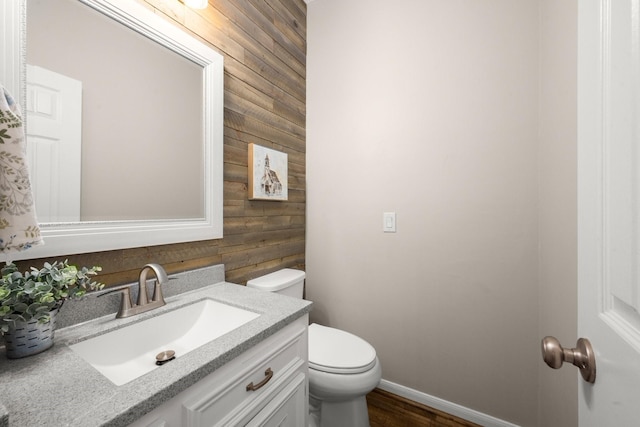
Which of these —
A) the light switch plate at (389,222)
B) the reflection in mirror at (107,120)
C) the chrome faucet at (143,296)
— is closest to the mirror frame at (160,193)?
the reflection in mirror at (107,120)

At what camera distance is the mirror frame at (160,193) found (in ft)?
2.31

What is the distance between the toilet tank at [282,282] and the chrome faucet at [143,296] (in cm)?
49

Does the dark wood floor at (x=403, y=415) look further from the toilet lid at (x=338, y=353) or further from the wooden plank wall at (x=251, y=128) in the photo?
the wooden plank wall at (x=251, y=128)

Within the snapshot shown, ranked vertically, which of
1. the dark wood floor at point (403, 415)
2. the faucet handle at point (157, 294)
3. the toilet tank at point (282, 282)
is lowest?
the dark wood floor at point (403, 415)

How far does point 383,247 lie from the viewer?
1626mm

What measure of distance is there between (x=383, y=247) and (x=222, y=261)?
0.94 meters

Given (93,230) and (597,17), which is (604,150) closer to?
(597,17)

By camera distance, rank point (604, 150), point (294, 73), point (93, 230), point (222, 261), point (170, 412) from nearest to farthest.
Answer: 1. point (604, 150)
2. point (170, 412)
3. point (93, 230)
4. point (222, 261)
5. point (294, 73)

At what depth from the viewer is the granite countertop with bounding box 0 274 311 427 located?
0.44 m

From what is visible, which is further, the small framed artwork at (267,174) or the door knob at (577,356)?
the small framed artwork at (267,174)

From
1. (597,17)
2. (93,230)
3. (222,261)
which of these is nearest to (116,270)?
(93,230)

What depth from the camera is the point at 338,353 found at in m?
1.26

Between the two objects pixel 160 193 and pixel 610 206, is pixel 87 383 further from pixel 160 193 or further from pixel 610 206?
pixel 610 206

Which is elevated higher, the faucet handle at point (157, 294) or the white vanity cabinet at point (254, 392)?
the faucet handle at point (157, 294)
